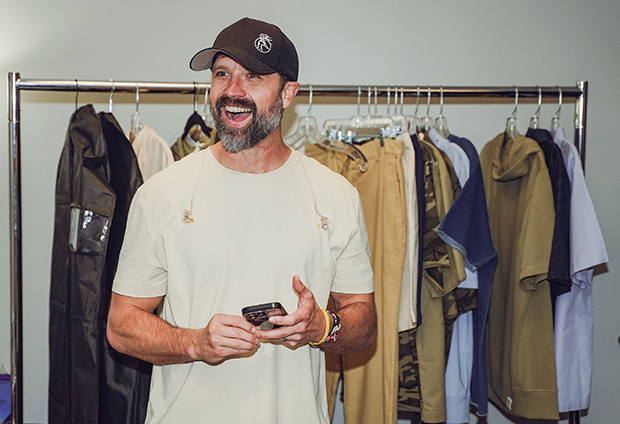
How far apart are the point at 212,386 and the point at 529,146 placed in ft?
4.35

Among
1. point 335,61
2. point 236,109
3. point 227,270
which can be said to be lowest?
point 227,270

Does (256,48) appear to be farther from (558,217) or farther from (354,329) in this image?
(558,217)

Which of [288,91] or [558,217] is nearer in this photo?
[288,91]

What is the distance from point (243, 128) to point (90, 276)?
786 millimetres

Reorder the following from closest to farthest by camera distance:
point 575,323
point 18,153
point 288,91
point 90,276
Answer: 1. point 288,91
2. point 90,276
3. point 18,153
4. point 575,323

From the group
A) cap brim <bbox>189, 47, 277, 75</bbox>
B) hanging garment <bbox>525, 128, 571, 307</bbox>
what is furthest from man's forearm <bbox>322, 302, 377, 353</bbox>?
hanging garment <bbox>525, 128, 571, 307</bbox>

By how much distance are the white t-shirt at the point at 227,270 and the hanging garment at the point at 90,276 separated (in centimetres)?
47

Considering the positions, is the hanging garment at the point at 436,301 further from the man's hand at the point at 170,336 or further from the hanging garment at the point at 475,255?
the man's hand at the point at 170,336

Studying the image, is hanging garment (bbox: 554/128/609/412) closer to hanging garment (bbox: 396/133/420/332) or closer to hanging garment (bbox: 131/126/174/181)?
hanging garment (bbox: 396/133/420/332)

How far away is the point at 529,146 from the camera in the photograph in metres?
2.20

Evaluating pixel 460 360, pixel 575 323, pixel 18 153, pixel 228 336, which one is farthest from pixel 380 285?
pixel 18 153

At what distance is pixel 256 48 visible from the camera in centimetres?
156

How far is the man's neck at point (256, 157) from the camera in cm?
164

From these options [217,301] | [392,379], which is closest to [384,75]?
[392,379]
